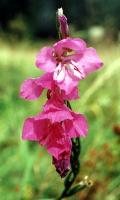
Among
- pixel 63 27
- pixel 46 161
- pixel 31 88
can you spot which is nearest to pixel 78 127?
pixel 31 88

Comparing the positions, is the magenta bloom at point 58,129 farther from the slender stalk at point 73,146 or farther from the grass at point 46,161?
the grass at point 46,161

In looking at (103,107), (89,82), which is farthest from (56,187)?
(89,82)

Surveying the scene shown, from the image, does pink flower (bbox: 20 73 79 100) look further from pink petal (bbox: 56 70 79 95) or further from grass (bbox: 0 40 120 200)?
grass (bbox: 0 40 120 200)

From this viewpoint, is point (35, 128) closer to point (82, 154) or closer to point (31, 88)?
point (31, 88)

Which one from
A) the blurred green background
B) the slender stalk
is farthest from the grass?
the slender stalk

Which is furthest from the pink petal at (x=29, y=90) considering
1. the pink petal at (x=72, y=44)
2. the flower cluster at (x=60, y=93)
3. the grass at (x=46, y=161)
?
the grass at (x=46, y=161)

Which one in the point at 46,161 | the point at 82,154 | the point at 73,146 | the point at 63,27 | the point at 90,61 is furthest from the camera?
the point at 46,161

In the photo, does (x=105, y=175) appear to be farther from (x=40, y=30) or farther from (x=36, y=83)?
(x=40, y=30)
